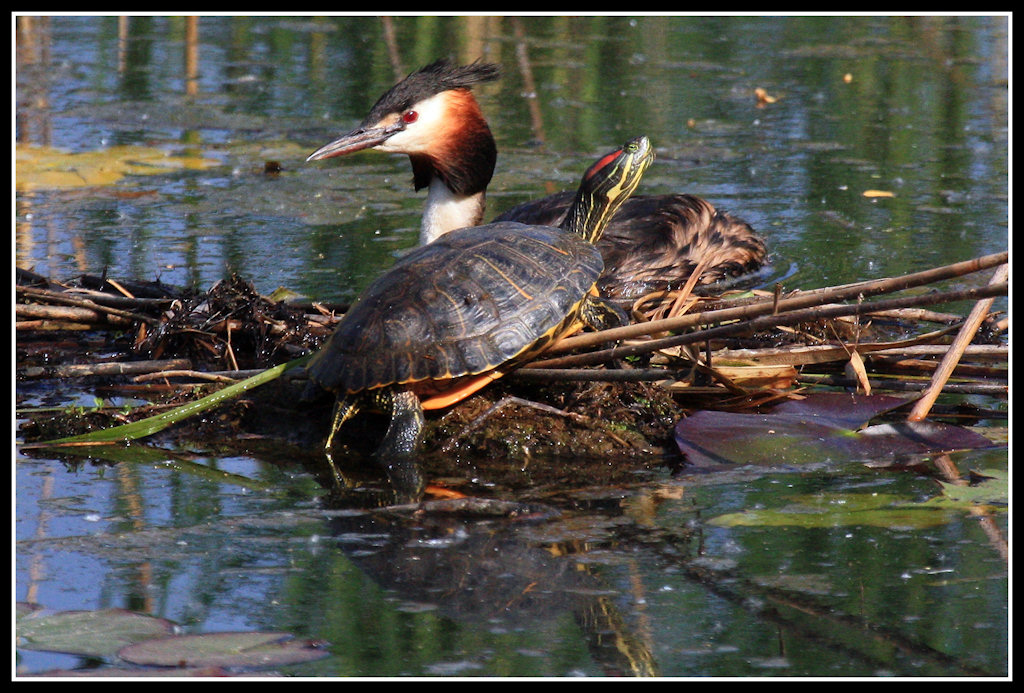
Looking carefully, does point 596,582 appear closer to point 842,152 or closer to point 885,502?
point 885,502

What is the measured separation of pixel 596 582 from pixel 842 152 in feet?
22.5

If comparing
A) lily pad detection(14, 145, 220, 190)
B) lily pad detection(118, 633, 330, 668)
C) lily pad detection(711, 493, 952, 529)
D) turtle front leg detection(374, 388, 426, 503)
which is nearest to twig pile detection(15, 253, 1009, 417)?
turtle front leg detection(374, 388, 426, 503)

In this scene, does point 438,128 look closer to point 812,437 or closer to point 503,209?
point 503,209

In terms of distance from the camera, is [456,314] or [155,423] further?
[155,423]

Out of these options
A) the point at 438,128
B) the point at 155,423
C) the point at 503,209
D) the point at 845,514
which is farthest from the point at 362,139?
the point at 845,514

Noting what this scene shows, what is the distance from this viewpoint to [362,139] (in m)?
6.20

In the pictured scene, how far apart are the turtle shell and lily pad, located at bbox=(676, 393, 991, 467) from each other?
28.2 inches

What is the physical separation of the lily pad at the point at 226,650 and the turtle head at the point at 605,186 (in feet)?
9.86

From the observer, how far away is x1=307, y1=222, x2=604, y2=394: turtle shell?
4.74 meters

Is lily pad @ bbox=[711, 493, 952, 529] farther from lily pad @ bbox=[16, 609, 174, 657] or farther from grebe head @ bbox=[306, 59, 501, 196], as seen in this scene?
grebe head @ bbox=[306, 59, 501, 196]

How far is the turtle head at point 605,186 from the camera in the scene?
5.71 metres

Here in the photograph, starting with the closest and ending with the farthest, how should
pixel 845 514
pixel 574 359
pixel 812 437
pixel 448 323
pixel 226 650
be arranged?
pixel 226 650, pixel 845 514, pixel 812 437, pixel 448 323, pixel 574 359

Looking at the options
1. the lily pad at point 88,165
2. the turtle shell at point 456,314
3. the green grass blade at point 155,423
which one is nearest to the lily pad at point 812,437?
the turtle shell at point 456,314

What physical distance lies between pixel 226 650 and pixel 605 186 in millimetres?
3150
